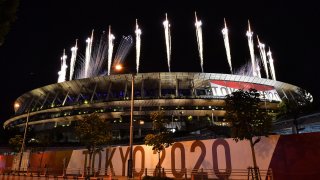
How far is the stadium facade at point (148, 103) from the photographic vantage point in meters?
78.1

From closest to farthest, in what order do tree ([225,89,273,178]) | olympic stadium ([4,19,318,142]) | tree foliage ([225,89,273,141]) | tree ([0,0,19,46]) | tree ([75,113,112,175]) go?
1. tree ([0,0,19,46])
2. tree ([225,89,273,178])
3. tree foliage ([225,89,273,141])
4. tree ([75,113,112,175])
5. olympic stadium ([4,19,318,142])

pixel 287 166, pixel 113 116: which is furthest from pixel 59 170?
pixel 113 116

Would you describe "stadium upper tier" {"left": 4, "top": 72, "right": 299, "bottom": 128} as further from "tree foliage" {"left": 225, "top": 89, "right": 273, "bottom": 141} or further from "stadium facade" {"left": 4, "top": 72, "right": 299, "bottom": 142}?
"tree foliage" {"left": 225, "top": 89, "right": 273, "bottom": 141}

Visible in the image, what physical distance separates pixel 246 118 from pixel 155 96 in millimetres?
61923

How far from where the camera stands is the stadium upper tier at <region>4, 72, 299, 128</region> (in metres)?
80.1

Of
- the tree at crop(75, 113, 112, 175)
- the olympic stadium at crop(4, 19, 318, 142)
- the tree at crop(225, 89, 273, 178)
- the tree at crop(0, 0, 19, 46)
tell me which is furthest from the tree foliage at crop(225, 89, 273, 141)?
the olympic stadium at crop(4, 19, 318, 142)

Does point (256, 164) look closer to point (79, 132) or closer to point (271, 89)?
point (79, 132)

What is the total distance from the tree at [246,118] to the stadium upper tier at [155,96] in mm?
58423

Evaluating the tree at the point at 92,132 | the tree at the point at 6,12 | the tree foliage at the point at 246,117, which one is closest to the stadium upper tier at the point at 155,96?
the tree at the point at 92,132

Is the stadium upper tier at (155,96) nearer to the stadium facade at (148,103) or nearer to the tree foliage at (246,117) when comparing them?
the stadium facade at (148,103)

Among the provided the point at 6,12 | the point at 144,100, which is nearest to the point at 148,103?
the point at 144,100

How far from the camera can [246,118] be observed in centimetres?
1848

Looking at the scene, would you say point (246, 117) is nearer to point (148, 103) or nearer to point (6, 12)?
point (6, 12)

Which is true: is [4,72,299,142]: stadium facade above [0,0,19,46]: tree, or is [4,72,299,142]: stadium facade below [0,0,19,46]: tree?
above
